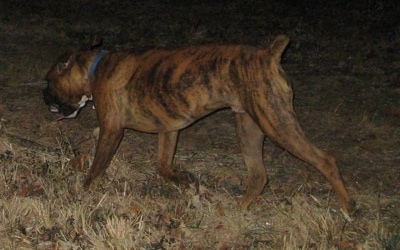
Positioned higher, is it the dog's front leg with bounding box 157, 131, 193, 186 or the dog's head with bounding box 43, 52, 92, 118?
the dog's head with bounding box 43, 52, 92, 118

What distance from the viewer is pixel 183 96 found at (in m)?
6.97

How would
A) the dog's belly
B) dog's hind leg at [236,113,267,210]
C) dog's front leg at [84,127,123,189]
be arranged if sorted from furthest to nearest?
dog's front leg at [84,127,123,189], dog's hind leg at [236,113,267,210], the dog's belly

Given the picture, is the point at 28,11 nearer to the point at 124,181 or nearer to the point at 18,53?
the point at 18,53

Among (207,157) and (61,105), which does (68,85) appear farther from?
(207,157)

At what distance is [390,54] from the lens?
11664 millimetres

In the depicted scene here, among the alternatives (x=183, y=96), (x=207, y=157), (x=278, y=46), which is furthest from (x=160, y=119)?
(x=278, y=46)

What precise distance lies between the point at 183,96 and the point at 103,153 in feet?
2.91

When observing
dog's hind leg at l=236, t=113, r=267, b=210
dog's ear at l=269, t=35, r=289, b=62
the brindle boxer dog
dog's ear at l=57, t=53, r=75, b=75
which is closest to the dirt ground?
dog's hind leg at l=236, t=113, r=267, b=210

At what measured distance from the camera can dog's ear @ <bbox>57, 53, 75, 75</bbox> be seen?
24.7ft

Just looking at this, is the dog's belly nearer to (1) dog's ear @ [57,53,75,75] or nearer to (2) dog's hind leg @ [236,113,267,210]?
(2) dog's hind leg @ [236,113,267,210]

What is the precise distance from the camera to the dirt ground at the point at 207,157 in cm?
661

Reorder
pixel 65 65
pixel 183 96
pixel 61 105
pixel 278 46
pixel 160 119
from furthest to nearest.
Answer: pixel 61 105, pixel 65 65, pixel 160 119, pixel 183 96, pixel 278 46

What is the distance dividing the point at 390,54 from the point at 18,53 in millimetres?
4667

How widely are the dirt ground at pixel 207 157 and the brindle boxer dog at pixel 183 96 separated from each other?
278mm
